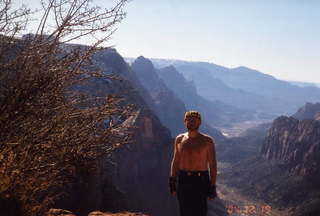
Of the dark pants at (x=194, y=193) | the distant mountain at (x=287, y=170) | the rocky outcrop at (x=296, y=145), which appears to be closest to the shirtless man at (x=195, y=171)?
the dark pants at (x=194, y=193)

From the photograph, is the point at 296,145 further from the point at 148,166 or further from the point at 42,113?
the point at 42,113

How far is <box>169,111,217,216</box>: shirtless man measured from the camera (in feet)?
24.1

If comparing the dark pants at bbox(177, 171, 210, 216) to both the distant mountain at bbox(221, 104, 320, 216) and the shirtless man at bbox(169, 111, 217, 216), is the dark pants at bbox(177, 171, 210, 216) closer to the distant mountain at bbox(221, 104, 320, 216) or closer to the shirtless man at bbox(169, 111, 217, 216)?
the shirtless man at bbox(169, 111, 217, 216)

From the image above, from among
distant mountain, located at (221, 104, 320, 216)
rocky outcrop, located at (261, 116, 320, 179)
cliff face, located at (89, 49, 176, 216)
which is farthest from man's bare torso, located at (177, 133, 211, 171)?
rocky outcrop, located at (261, 116, 320, 179)

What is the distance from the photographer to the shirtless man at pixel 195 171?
24.1ft

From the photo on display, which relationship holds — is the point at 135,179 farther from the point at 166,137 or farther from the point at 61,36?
the point at 61,36

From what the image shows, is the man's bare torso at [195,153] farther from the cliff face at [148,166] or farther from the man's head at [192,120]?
the cliff face at [148,166]

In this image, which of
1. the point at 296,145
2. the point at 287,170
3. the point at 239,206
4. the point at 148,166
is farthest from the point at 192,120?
the point at 296,145

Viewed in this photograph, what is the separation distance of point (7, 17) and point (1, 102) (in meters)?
1.45

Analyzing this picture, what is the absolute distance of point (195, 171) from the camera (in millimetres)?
7398

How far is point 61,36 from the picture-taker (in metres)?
6.45

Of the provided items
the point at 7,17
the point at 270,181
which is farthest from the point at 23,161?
the point at 270,181

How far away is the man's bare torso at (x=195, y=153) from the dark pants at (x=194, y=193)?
128mm

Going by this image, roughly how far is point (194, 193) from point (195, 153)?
716 millimetres
